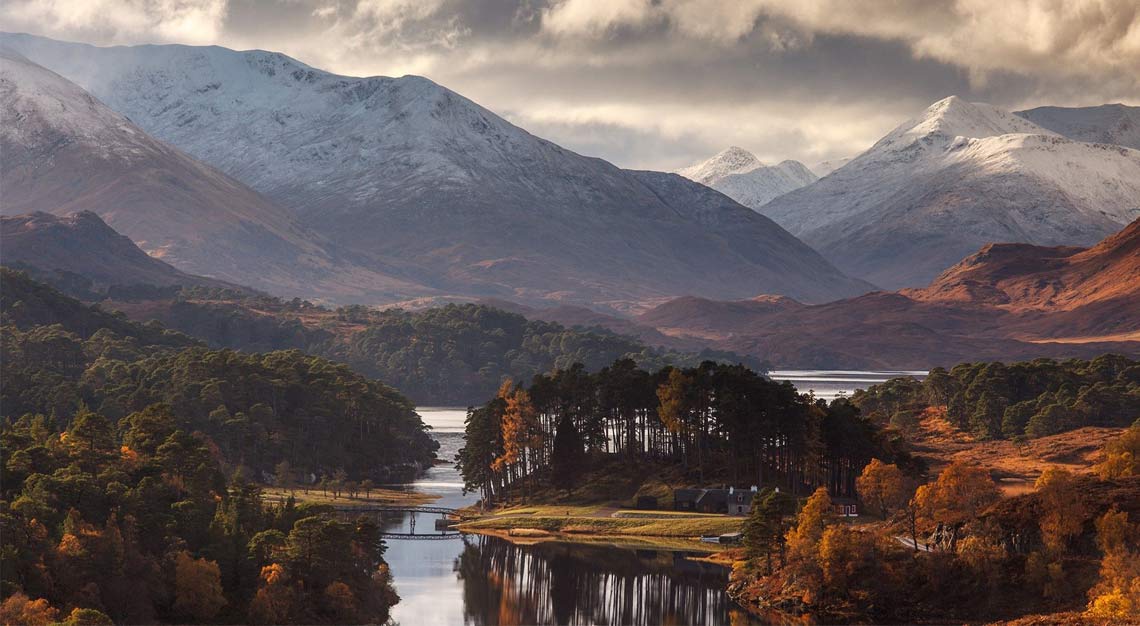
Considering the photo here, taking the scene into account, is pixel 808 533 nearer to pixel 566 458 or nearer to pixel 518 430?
pixel 566 458

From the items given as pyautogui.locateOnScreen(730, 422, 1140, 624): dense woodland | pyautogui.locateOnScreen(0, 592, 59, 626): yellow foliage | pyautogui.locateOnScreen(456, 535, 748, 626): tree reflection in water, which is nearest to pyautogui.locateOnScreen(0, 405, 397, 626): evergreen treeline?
pyautogui.locateOnScreen(0, 592, 59, 626): yellow foliage

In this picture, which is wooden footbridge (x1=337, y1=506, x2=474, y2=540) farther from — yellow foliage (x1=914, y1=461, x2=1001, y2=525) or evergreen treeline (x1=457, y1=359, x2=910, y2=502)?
yellow foliage (x1=914, y1=461, x2=1001, y2=525)

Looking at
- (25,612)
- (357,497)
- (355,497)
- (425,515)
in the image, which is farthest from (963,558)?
(357,497)

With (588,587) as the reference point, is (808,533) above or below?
above

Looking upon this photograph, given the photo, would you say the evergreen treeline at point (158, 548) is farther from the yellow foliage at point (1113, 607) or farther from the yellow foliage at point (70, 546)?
the yellow foliage at point (1113, 607)

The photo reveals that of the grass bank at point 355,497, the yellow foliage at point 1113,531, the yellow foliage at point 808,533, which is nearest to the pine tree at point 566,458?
the grass bank at point 355,497

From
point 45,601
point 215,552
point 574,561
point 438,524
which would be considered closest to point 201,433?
point 438,524
